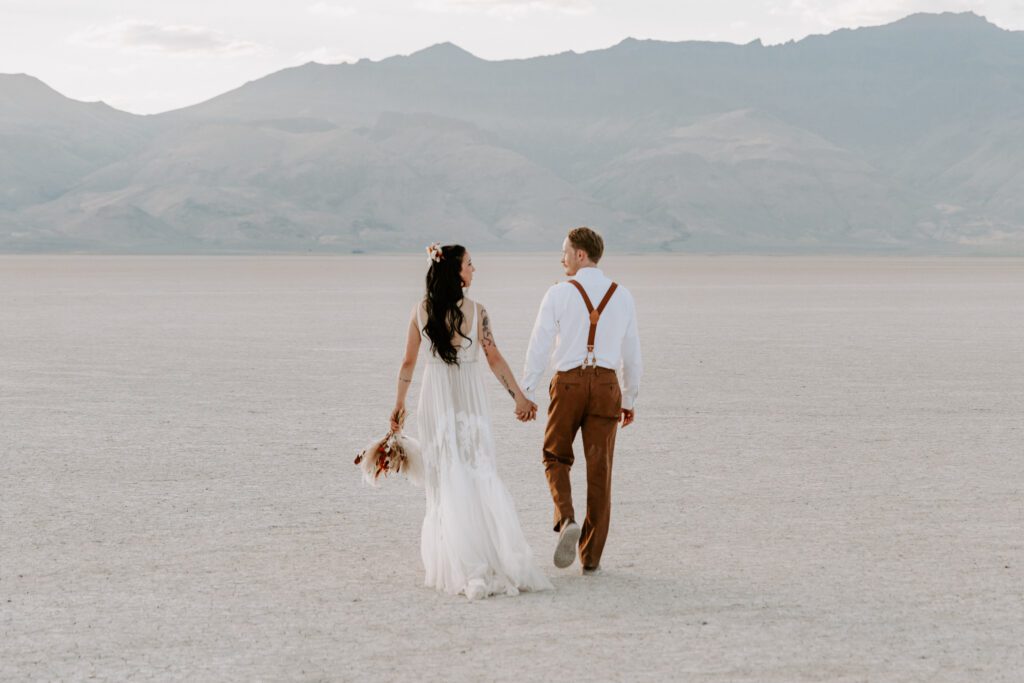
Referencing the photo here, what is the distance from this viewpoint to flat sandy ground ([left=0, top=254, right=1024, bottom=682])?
5.68m

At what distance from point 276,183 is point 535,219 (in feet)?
121

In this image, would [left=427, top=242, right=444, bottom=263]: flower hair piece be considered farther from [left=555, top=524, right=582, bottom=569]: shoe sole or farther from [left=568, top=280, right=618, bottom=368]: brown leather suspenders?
[left=555, top=524, right=582, bottom=569]: shoe sole

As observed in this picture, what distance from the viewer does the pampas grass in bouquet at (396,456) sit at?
269 inches

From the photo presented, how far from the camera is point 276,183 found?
18550 cm

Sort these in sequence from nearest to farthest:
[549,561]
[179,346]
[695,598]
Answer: [695,598], [549,561], [179,346]

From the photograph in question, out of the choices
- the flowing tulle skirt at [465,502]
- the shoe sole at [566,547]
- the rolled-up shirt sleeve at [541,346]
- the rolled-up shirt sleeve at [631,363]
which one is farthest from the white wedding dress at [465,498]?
the rolled-up shirt sleeve at [631,363]

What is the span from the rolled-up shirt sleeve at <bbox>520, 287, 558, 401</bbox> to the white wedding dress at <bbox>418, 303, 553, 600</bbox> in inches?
9.5

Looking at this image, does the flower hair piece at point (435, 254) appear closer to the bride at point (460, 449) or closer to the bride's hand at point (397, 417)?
→ the bride at point (460, 449)

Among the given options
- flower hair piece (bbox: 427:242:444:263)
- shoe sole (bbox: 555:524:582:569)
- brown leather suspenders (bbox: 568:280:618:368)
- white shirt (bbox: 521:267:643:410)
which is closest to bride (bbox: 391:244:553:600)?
flower hair piece (bbox: 427:242:444:263)

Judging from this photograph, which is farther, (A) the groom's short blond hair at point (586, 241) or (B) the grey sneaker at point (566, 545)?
(A) the groom's short blond hair at point (586, 241)

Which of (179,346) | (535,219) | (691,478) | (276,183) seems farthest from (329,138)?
(691,478)

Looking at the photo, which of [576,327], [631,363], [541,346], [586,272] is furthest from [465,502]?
[586,272]

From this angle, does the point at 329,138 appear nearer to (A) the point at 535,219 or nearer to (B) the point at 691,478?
(A) the point at 535,219

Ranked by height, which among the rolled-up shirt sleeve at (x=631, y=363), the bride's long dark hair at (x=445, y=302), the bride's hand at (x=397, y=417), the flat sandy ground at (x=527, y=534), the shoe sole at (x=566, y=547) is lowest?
the flat sandy ground at (x=527, y=534)
